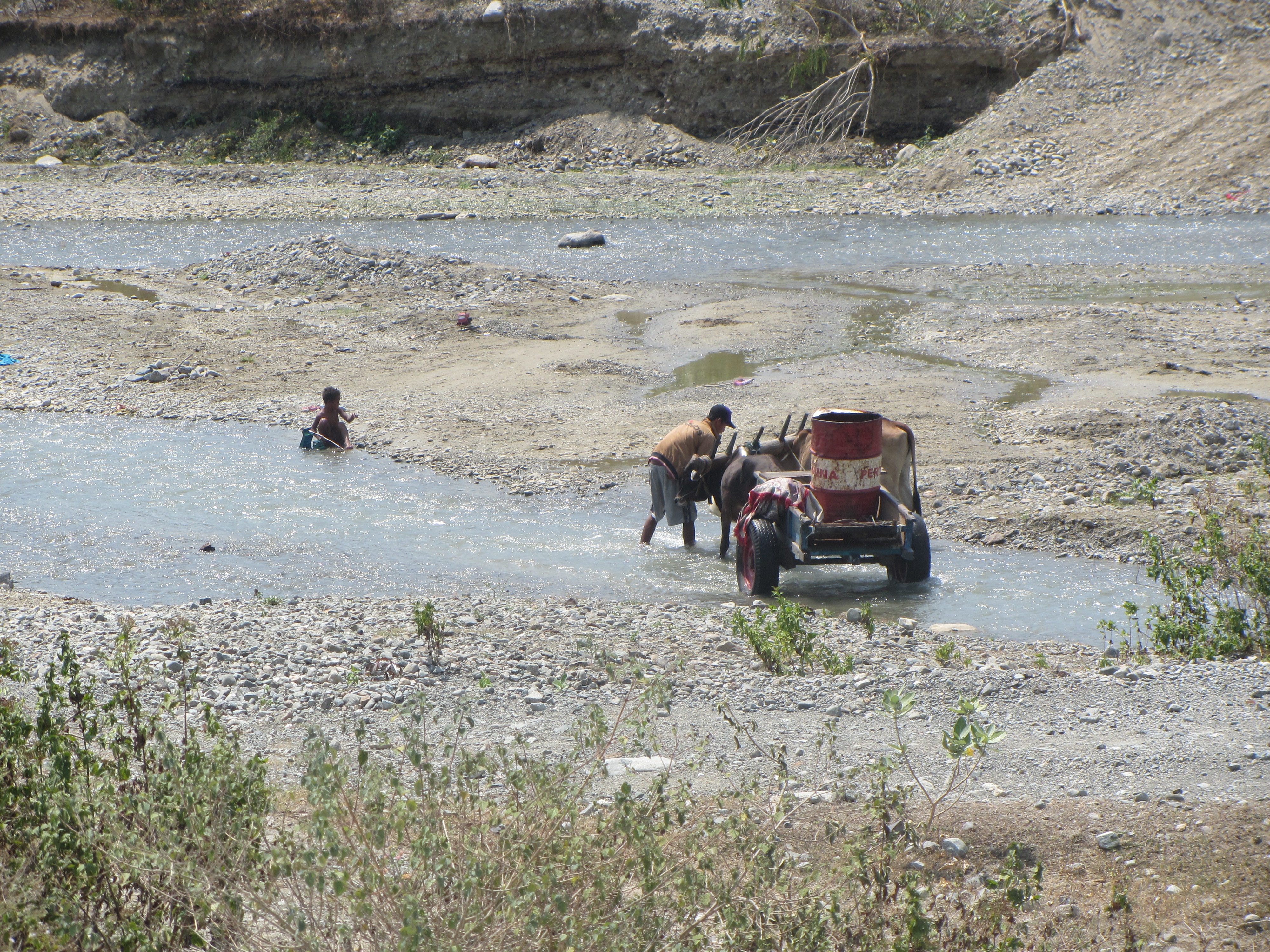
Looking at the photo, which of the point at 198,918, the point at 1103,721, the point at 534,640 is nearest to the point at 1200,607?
the point at 1103,721

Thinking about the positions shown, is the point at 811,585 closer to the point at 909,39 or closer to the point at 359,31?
the point at 909,39

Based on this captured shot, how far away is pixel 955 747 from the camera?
4250mm

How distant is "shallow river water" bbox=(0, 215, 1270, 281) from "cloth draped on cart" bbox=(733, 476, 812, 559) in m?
14.6

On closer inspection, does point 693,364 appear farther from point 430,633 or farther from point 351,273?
point 430,633

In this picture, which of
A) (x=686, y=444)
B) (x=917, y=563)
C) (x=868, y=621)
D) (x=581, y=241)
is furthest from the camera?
(x=581, y=241)

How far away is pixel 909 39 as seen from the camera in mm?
36000

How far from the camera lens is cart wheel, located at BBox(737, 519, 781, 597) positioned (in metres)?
9.45

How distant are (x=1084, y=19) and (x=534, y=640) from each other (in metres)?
33.0

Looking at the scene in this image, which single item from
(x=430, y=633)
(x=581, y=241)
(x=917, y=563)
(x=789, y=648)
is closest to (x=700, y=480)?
(x=917, y=563)

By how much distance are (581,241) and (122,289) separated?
9.45 meters

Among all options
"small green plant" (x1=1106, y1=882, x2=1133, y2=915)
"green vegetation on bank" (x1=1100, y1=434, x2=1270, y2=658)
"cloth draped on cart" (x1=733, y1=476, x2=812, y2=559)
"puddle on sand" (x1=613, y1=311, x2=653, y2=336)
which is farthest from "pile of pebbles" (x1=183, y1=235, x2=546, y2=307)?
"small green plant" (x1=1106, y1=882, x2=1133, y2=915)

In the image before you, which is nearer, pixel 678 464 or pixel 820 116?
pixel 678 464

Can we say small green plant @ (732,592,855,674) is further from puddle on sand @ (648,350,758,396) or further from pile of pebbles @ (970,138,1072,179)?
pile of pebbles @ (970,138,1072,179)

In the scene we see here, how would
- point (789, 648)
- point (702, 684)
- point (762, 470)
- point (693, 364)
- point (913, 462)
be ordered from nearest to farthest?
point (702, 684) → point (789, 648) → point (913, 462) → point (762, 470) → point (693, 364)
